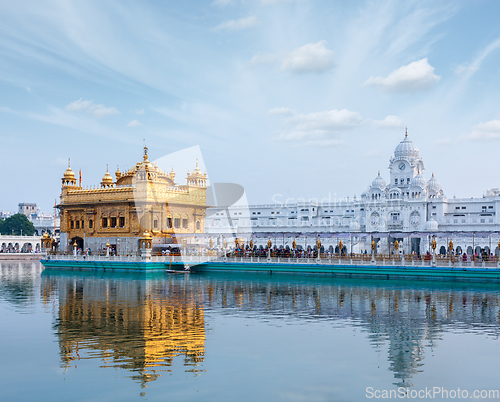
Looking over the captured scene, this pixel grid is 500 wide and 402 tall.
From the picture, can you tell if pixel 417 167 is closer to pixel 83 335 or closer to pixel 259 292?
pixel 259 292

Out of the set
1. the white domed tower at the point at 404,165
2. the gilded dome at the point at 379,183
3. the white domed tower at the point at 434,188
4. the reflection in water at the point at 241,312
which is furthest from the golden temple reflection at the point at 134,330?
the white domed tower at the point at 404,165

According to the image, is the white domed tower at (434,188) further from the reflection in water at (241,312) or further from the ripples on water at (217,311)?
the reflection in water at (241,312)

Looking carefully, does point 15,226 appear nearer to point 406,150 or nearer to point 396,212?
point 396,212

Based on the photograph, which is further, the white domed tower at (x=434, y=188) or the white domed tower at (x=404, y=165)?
the white domed tower at (x=404, y=165)

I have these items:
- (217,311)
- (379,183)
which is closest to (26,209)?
(379,183)

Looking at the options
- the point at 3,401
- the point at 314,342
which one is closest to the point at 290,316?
the point at 314,342

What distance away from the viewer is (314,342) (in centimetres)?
1667

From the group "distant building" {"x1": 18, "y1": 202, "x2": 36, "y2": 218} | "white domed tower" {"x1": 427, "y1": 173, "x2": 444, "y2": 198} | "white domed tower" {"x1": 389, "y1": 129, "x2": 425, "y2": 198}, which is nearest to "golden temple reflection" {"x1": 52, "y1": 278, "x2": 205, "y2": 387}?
"white domed tower" {"x1": 427, "y1": 173, "x2": 444, "y2": 198}

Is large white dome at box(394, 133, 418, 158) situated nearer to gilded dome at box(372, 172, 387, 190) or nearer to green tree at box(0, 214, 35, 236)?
gilded dome at box(372, 172, 387, 190)

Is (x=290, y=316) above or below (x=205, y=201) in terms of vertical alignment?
below

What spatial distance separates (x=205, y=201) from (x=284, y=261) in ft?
61.7

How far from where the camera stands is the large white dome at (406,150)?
102m

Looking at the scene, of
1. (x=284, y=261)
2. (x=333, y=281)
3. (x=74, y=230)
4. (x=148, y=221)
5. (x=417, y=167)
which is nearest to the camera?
(x=333, y=281)

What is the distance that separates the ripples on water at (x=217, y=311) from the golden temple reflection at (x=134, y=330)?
0.03m
